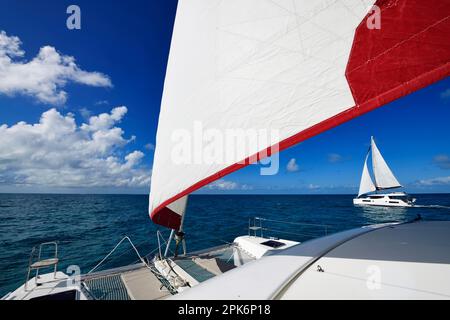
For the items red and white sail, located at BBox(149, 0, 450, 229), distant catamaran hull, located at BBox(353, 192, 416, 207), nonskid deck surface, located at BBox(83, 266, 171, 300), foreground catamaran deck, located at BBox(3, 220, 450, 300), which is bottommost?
distant catamaran hull, located at BBox(353, 192, 416, 207)

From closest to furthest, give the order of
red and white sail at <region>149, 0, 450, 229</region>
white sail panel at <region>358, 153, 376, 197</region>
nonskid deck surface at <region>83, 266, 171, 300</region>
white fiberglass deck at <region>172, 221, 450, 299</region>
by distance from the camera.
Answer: white fiberglass deck at <region>172, 221, 450, 299</region>
red and white sail at <region>149, 0, 450, 229</region>
nonskid deck surface at <region>83, 266, 171, 300</region>
white sail panel at <region>358, 153, 376, 197</region>

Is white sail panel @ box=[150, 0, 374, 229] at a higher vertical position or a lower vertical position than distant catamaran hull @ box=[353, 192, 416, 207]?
higher

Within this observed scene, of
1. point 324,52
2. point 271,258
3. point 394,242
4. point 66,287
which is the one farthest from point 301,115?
point 66,287

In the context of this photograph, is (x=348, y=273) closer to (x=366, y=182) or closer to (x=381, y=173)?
(x=381, y=173)

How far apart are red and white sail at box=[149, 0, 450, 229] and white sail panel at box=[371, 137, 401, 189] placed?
149ft

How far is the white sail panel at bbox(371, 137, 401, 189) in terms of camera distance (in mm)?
37469

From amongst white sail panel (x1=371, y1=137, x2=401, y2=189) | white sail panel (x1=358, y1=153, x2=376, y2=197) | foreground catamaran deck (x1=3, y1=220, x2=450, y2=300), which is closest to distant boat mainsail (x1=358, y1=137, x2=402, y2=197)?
white sail panel (x1=371, y1=137, x2=401, y2=189)

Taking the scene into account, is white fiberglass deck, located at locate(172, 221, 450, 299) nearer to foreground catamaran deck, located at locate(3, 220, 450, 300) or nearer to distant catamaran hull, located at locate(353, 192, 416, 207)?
foreground catamaran deck, located at locate(3, 220, 450, 300)

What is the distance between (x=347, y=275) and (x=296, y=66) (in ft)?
6.31

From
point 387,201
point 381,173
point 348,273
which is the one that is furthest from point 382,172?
point 348,273

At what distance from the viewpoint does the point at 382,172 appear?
125ft

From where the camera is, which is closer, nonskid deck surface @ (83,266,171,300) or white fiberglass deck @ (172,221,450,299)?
white fiberglass deck @ (172,221,450,299)

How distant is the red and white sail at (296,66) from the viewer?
1.55 m

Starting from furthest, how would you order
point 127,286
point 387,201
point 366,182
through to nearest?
point 366,182
point 387,201
point 127,286
